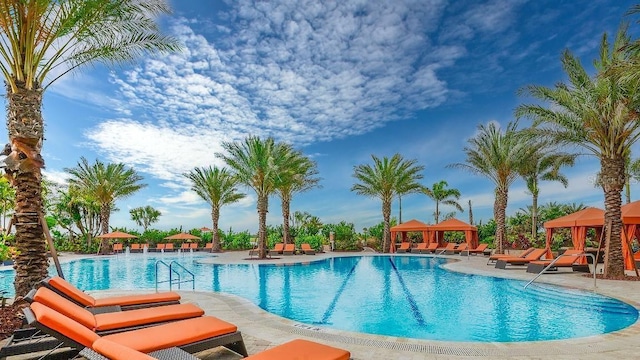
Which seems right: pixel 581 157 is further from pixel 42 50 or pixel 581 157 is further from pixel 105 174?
pixel 105 174

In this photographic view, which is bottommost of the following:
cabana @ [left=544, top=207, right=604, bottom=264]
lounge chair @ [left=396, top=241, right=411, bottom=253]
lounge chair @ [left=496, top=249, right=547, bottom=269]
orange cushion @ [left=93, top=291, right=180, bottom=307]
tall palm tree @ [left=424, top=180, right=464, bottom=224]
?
lounge chair @ [left=396, top=241, right=411, bottom=253]

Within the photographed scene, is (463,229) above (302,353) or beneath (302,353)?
above

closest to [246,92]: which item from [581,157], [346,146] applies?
[346,146]

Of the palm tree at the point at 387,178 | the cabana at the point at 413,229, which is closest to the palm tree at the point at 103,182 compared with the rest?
the palm tree at the point at 387,178

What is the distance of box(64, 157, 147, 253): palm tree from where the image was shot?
1243 inches

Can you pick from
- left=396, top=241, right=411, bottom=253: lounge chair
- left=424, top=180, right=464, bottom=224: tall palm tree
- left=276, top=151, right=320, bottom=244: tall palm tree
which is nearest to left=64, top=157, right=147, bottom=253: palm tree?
Answer: left=276, top=151, right=320, bottom=244: tall palm tree

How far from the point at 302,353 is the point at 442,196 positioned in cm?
4166

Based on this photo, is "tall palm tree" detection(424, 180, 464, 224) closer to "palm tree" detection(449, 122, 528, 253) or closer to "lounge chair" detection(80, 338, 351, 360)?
"palm tree" detection(449, 122, 528, 253)

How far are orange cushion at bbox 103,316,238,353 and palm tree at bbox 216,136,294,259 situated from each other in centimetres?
1913

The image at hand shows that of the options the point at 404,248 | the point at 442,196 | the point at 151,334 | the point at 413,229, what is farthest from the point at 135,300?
the point at 442,196

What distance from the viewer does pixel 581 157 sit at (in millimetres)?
14992

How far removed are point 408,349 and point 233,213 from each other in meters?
32.6

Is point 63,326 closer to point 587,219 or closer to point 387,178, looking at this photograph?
point 587,219

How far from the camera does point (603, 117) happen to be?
13.1 m
